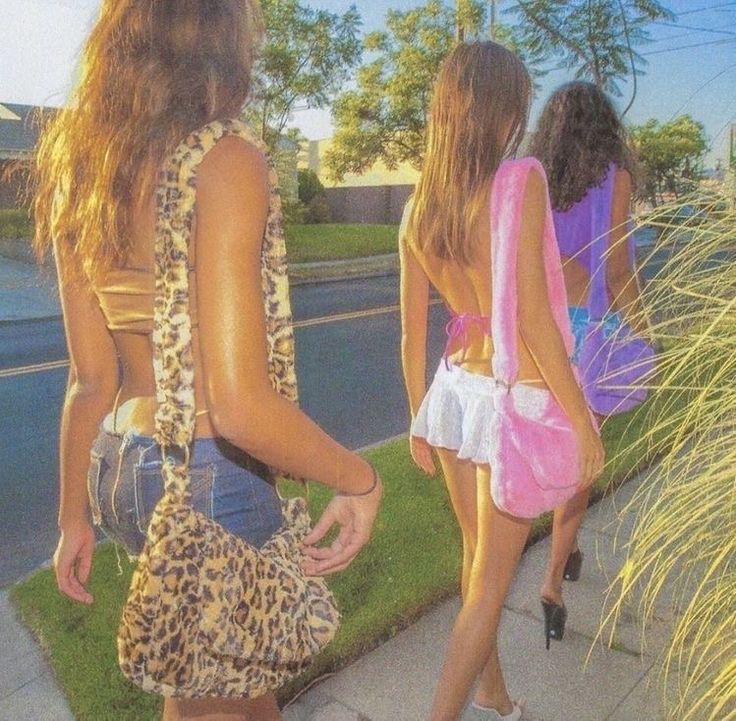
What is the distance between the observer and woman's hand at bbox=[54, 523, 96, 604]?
1657 millimetres

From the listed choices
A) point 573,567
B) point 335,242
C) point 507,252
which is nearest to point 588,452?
point 507,252

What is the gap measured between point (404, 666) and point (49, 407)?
4.95m

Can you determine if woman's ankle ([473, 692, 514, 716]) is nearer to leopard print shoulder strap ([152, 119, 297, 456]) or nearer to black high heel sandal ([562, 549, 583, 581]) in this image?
black high heel sandal ([562, 549, 583, 581])

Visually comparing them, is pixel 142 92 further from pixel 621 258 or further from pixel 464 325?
pixel 621 258

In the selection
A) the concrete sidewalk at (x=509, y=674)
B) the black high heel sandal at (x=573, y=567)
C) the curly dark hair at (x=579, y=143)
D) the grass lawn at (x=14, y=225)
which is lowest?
the concrete sidewalk at (x=509, y=674)

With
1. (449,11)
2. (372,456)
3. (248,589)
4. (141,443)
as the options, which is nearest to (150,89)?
(141,443)

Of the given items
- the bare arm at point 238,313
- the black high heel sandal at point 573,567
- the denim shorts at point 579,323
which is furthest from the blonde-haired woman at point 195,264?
the black high heel sandal at point 573,567

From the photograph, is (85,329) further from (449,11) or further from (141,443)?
(449,11)

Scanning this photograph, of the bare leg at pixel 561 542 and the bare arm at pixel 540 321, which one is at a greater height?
the bare arm at pixel 540 321

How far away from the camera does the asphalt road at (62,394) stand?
451 cm

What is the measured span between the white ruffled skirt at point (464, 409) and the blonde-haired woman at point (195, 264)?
0.77m

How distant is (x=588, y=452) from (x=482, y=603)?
0.50 m

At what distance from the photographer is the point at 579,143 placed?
286cm

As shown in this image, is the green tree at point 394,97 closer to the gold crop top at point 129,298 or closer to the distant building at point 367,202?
the distant building at point 367,202
